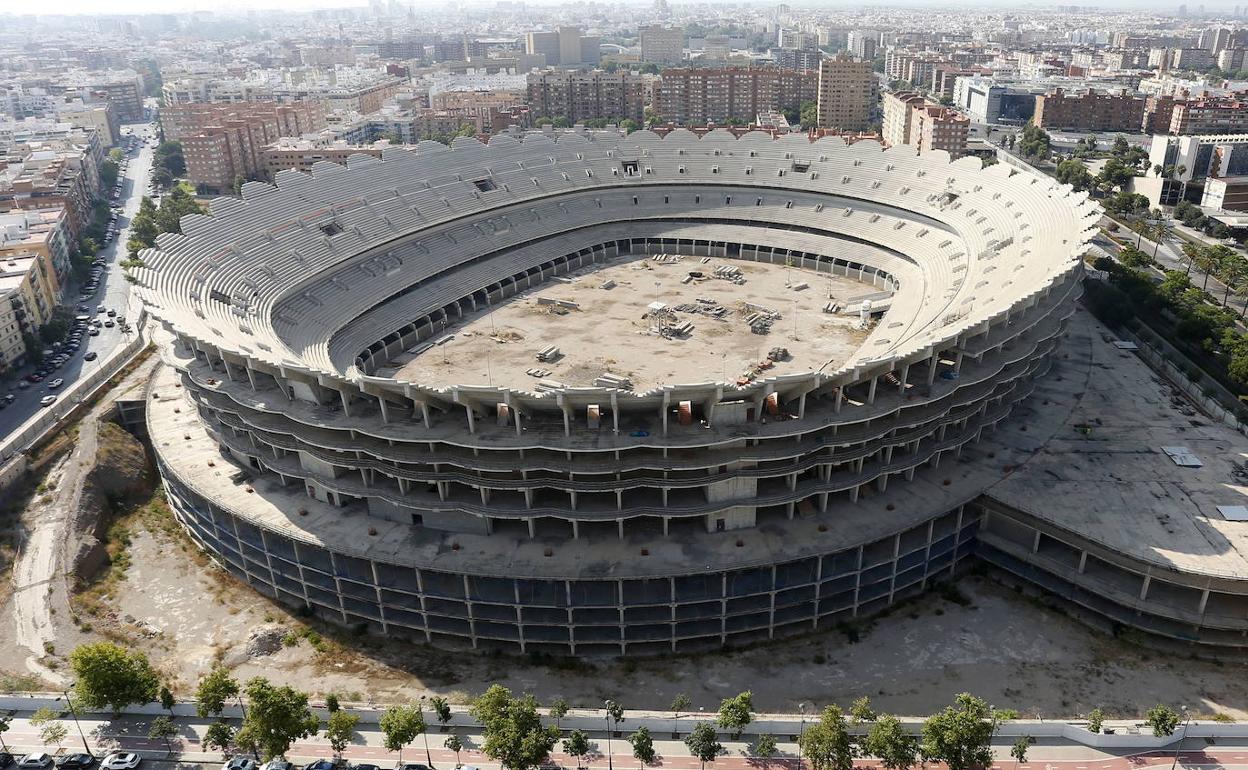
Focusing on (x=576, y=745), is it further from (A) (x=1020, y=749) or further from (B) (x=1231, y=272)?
(B) (x=1231, y=272)

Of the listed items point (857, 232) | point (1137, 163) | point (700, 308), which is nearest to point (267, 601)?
point (700, 308)

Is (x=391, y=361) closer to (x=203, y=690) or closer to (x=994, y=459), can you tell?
(x=203, y=690)

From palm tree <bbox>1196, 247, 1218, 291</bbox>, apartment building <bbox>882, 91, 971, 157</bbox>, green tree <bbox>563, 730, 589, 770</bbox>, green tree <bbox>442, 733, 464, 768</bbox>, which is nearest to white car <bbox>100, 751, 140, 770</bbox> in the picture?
green tree <bbox>442, 733, 464, 768</bbox>

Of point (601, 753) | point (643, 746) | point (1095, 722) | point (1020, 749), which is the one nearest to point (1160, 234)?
point (1095, 722)

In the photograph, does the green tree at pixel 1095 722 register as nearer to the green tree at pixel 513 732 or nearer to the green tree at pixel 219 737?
the green tree at pixel 513 732

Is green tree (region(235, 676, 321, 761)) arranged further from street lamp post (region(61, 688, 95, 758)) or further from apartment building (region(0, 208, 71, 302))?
apartment building (region(0, 208, 71, 302))

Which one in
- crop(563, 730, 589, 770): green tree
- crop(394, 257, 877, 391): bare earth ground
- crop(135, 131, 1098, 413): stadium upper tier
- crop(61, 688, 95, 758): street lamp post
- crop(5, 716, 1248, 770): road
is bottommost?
crop(5, 716, 1248, 770): road
